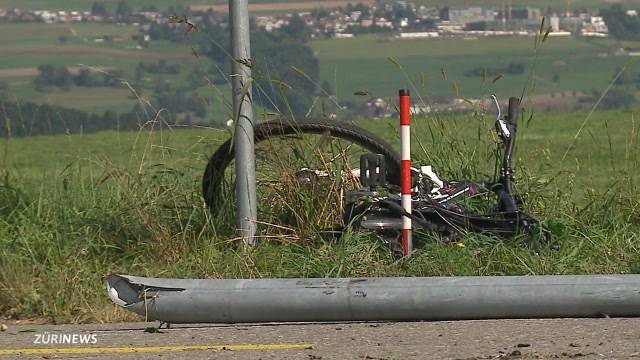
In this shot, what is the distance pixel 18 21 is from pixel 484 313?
68964mm

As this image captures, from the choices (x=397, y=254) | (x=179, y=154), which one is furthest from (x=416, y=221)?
(x=179, y=154)

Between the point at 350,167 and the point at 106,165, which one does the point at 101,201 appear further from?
the point at 350,167

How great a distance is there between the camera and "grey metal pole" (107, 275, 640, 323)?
5664 mm

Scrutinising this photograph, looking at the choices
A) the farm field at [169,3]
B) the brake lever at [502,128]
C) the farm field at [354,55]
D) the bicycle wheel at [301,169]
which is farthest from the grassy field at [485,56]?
the brake lever at [502,128]

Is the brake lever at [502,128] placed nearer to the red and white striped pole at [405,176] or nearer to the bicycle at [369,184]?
the bicycle at [369,184]

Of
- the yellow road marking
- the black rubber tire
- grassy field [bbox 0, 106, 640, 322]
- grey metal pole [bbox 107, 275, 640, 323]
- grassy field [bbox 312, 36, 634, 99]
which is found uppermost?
the black rubber tire

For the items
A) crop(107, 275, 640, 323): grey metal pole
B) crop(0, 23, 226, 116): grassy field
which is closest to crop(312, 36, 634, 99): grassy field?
crop(0, 23, 226, 116): grassy field

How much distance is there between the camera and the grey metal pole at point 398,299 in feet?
18.6

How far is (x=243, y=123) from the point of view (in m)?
7.32

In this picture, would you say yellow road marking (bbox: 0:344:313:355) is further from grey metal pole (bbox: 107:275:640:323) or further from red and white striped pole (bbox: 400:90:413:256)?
red and white striped pole (bbox: 400:90:413:256)

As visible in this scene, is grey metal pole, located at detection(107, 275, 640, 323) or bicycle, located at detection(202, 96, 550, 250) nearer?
grey metal pole, located at detection(107, 275, 640, 323)

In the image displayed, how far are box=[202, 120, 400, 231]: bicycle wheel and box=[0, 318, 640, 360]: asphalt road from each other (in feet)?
6.08

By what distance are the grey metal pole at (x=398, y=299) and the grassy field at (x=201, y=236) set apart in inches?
35.1

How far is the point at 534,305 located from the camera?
18.6 ft
